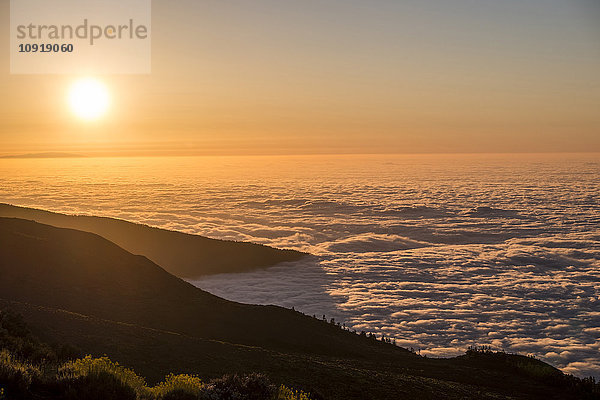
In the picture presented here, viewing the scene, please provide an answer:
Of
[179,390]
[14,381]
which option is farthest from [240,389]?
[14,381]

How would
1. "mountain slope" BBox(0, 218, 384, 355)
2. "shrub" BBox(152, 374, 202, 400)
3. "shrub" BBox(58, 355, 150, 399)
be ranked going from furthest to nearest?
"mountain slope" BBox(0, 218, 384, 355), "shrub" BBox(152, 374, 202, 400), "shrub" BBox(58, 355, 150, 399)

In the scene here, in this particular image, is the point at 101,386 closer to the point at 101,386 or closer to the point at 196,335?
the point at 101,386

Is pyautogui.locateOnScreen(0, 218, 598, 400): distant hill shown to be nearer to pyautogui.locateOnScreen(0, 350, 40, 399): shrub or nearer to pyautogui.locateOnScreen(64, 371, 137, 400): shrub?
pyautogui.locateOnScreen(64, 371, 137, 400): shrub

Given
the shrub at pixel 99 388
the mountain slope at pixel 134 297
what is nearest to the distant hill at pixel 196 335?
the mountain slope at pixel 134 297

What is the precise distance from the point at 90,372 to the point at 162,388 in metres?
1.36

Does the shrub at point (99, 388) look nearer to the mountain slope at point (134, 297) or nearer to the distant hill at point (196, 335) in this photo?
the distant hill at point (196, 335)

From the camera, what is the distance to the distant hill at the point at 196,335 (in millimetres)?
13883

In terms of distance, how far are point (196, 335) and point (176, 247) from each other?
1549 inches

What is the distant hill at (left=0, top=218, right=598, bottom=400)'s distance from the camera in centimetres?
1388

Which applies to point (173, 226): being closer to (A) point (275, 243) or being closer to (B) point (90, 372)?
(A) point (275, 243)

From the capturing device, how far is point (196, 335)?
1991 cm

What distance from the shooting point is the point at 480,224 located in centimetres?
9450

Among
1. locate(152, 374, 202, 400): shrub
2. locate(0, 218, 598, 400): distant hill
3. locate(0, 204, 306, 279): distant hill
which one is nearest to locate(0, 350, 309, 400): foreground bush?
locate(152, 374, 202, 400): shrub

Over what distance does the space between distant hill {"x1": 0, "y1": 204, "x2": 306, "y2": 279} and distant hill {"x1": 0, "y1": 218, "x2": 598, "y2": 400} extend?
867 inches
